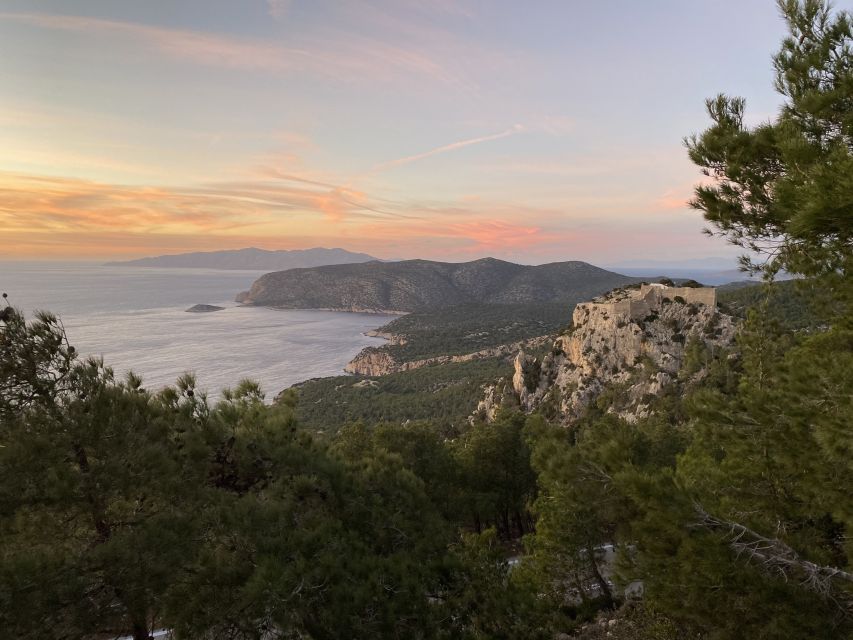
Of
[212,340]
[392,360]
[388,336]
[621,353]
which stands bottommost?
[392,360]

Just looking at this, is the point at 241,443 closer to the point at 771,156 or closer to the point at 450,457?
the point at 771,156

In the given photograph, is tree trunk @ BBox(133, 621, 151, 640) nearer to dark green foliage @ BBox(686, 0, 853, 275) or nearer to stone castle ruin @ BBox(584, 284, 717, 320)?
dark green foliage @ BBox(686, 0, 853, 275)

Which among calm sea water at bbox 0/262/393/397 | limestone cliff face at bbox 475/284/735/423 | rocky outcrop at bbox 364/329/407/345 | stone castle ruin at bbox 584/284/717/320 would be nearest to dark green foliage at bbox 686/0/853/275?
limestone cliff face at bbox 475/284/735/423

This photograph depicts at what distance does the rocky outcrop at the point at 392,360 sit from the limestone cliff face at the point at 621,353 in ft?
133

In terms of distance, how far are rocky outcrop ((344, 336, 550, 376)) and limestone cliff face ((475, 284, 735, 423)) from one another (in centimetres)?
4040

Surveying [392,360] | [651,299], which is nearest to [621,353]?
[651,299]

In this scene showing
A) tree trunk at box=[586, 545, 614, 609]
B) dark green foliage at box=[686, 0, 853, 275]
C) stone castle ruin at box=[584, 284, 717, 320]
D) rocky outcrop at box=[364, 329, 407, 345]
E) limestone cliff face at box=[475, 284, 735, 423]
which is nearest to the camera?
dark green foliage at box=[686, 0, 853, 275]

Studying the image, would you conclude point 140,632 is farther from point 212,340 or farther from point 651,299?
point 212,340

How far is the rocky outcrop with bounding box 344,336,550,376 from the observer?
311 feet

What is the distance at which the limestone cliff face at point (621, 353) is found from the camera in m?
41.1

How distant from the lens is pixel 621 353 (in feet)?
152

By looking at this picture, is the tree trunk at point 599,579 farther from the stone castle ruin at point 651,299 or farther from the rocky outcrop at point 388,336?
the rocky outcrop at point 388,336

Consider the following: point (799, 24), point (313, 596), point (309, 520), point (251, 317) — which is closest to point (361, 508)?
point (309, 520)

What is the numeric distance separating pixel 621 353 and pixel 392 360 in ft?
213
